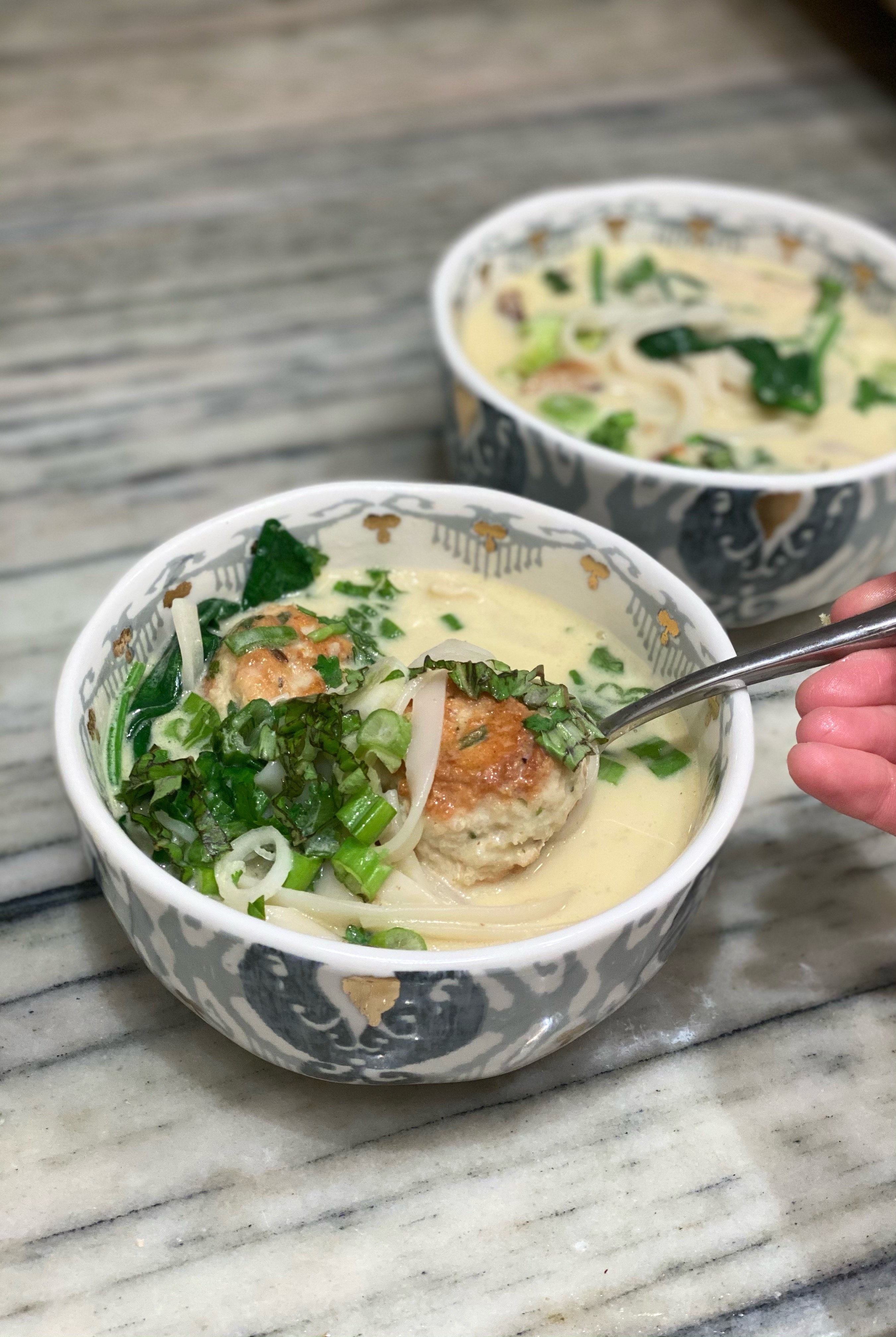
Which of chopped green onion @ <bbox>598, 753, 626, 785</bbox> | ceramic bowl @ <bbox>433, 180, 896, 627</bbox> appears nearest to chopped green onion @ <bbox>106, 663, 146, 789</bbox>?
chopped green onion @ <bbox>598, 753, 626, 785</bbox>

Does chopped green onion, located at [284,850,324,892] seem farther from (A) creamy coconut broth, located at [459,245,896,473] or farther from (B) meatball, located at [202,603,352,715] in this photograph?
(A) creamy coconut broth, located at [459,245,896,473]

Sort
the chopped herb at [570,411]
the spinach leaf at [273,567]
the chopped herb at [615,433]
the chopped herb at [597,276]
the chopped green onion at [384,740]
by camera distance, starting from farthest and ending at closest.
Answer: the chopped herb at [597,276], the chopped herb at [570,411], the chopped herb at [615,433], the spinach leaf at [273,567], the chopped green onion at [384,740]

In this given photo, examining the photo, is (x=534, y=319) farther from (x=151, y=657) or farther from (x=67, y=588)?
(x=151, y=657)

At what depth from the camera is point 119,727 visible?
192 cm

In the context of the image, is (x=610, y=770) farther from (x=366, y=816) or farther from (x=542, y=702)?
(x=366, y=816)

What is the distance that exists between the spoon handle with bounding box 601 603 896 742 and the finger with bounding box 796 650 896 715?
0.16 feet

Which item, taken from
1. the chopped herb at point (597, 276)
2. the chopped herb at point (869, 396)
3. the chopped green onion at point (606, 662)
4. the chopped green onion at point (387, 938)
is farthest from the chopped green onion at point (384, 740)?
the chopped herb at point (597, 276)

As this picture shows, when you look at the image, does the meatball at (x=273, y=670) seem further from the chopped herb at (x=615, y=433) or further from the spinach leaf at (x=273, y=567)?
the chopped herb at (x=615, y=433)

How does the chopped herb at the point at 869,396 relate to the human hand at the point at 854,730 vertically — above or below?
below

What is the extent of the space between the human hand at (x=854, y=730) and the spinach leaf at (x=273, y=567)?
861mm

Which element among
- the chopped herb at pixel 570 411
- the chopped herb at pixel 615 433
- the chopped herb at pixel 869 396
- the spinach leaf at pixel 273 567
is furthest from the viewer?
the chopped herb at pixel 869 396

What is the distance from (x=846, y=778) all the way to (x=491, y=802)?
484 mm

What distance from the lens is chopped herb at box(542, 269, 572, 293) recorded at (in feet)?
10.3

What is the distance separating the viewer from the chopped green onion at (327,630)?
200 cm
